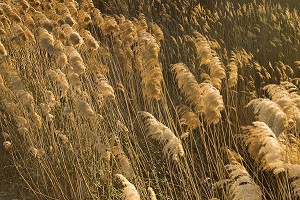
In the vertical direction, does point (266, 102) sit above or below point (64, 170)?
above

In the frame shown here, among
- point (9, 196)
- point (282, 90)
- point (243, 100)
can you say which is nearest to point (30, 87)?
point (9, 196)

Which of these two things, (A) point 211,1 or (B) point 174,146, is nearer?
(B) point 174,146

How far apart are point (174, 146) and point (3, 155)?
2.84 metres

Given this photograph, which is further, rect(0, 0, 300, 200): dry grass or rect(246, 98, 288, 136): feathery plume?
rect(0, 0, 300, 200): dry grass

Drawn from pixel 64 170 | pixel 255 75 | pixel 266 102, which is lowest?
pixel 64 170

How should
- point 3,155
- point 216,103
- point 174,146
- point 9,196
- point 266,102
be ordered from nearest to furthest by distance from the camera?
point 266,102 < point 174,146 < point 216,103 < point 9,196 < point 3,155

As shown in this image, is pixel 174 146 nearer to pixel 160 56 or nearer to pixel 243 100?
pixel 243 100

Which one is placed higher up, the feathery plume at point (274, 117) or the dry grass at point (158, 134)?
the feathery plume at point (274, 117)

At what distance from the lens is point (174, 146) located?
2316mm

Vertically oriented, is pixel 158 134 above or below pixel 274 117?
below

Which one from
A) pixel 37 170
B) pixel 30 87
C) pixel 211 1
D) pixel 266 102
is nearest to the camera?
pixel 266 102

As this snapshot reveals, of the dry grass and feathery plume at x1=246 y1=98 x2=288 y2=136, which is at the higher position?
feathery plume at x1=246 y1=98 x2=288 y2=136

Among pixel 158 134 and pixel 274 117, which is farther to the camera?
pixel 158 134

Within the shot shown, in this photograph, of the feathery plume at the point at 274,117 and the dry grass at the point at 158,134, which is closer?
the feathery plume at the point at 274,117
